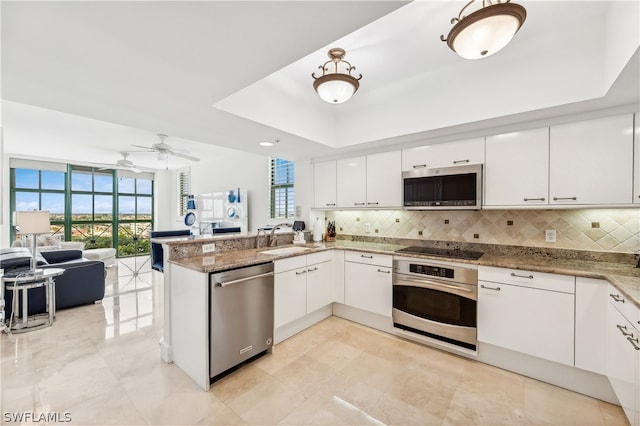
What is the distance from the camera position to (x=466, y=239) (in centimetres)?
290

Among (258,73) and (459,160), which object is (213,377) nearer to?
(258,73)

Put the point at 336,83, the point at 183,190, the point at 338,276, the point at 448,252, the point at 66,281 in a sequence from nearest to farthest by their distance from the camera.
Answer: the point at 336,83 → the point at 448,252 → the point at 338,276 → the point at 66,281 → the point at 183,190

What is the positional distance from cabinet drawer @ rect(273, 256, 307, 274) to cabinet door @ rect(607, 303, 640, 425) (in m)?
2.38

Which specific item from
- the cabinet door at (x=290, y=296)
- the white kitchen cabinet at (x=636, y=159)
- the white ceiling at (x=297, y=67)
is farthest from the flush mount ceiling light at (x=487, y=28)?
the cabinet door at (x=290, y=296)

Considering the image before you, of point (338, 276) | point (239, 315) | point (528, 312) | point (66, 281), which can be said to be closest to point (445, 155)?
point (528, 312)

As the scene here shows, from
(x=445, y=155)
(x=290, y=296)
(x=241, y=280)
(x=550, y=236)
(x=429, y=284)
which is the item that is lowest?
(x=290, y=296)

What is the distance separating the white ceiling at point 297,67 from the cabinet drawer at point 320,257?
1.32m

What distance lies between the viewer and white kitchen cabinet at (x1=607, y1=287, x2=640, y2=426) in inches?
53.7

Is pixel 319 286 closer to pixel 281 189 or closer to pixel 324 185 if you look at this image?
pixel 324 185

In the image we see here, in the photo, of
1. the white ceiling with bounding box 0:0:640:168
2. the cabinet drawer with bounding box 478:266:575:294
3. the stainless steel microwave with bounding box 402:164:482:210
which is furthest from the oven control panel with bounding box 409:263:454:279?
the white ceiling with bounding box 0:0:640:168

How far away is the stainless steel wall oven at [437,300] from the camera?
7.73 ft

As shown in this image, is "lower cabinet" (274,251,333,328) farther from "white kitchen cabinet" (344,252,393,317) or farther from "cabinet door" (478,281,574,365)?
"cabinet door" (478,281,574,365)

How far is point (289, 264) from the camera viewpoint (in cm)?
268

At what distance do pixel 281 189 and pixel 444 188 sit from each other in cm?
302
